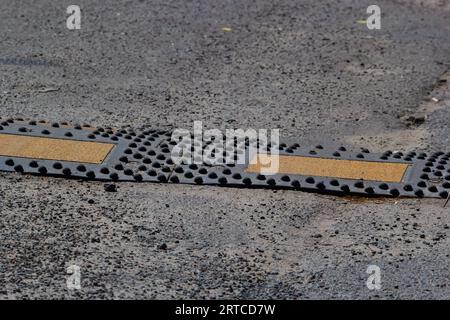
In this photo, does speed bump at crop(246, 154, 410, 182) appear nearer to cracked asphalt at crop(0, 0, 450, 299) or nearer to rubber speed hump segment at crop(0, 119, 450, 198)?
rubber speed hump segment at crop(0, 119, 450, 198)

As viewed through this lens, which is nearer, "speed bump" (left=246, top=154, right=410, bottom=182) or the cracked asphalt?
the cracked asphalt

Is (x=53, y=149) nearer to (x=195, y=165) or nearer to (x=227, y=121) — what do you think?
(x=195, y=165)

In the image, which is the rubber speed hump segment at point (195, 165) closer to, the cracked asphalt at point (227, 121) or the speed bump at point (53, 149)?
the speed bump at point (53, 149)

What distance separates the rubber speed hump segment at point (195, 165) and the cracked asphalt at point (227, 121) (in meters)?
0.12

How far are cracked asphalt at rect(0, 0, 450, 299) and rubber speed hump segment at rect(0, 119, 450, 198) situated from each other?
12 cm

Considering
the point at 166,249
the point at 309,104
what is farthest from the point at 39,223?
the point at 309,104

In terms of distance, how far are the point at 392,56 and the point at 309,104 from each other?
1377mm

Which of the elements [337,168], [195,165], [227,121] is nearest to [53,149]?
[195,165]

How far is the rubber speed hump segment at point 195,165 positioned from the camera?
6.48 meters

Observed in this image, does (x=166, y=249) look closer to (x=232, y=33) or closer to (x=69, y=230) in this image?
(x=69, y=230)

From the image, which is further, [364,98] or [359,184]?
[364,98]

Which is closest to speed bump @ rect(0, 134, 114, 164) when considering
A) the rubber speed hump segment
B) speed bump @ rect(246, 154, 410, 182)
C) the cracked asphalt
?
the rubber speed hump segment

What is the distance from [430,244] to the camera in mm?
5758

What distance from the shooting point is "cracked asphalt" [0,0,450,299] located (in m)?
5.33
